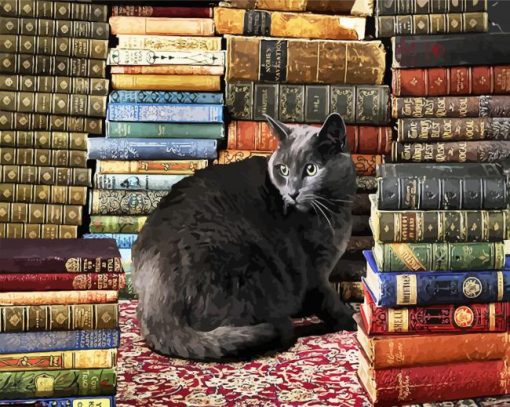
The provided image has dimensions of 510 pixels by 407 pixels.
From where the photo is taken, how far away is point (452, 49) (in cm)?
246

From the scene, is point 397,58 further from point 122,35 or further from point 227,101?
point 122,35

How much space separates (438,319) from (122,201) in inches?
44.5

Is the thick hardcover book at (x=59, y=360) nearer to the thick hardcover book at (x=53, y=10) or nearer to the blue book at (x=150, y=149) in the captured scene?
the blue book at (x=150, y=149)

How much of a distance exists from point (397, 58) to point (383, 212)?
85 cm

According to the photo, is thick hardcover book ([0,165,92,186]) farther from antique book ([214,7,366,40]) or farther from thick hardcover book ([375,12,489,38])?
thick hardcover book ([375,12,489,38])

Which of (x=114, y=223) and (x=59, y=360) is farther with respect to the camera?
(x=114, y=223)

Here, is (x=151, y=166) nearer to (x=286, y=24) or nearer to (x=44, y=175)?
(x=44, y=175)

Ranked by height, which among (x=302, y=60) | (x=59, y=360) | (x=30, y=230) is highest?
(x=302, y=60)

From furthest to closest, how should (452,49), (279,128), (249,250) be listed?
(452,49) → (279,128) → (249,250)

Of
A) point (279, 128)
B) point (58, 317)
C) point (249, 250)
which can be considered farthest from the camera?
point (279, 128)

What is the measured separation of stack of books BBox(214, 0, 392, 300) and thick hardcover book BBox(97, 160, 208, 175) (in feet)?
0.30

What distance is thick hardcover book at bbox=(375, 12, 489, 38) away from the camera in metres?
2.47

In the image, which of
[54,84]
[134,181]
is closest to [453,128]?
[134,181]

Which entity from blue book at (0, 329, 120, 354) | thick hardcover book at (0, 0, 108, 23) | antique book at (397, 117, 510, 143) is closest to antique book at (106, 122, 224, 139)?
thick hardcover book at (0, 0, 108, 23)
